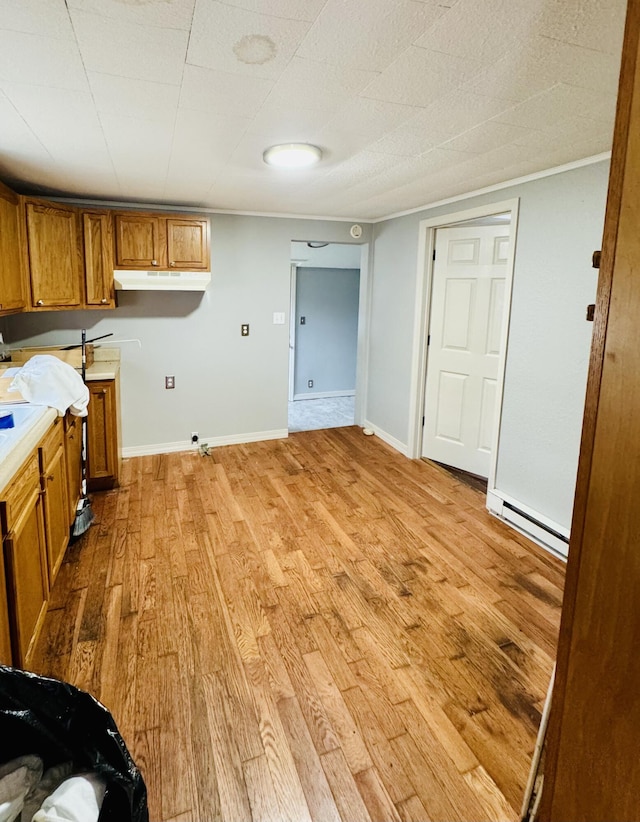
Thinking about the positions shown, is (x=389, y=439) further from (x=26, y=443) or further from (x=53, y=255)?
(x=26, y=443)

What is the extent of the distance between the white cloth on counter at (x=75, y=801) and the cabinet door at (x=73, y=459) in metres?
2.02

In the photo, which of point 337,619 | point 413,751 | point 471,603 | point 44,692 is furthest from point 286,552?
point 44,692

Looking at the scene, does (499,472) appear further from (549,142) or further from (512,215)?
(549,142)

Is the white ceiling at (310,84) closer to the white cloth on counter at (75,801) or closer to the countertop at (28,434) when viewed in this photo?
the countertop at (28,434)

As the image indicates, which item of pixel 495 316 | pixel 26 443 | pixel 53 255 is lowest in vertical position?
pixel 26 443

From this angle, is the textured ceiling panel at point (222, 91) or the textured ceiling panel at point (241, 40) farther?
the textured ceiling panel at point (222, 91)

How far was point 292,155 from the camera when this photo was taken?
7.93 feet

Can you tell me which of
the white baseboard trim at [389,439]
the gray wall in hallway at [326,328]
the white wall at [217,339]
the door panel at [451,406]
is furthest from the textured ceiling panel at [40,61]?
the gray wall in hallway at [326,328]

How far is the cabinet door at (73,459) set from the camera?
2807 millimetres

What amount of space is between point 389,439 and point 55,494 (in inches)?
125

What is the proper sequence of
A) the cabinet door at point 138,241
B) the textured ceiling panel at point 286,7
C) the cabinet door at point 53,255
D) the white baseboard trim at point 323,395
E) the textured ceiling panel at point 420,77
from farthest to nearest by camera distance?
the white baseboard trim at point 323,395 < the cabinet door at point 138,241 < the cabinet door at point 53,255 < the textured ceiling panel at point 420,77 < the textured ceiling panel at point 286,7

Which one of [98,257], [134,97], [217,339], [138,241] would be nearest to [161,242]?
[138,241]

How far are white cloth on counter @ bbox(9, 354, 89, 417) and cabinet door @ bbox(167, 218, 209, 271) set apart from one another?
153 cm

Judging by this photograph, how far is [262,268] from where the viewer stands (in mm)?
4539
